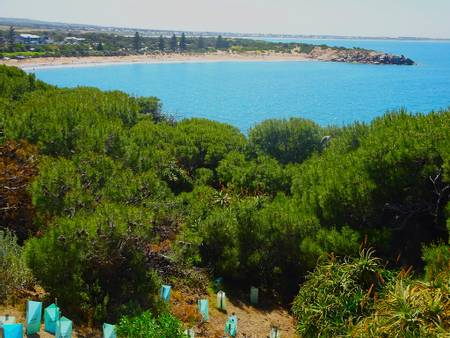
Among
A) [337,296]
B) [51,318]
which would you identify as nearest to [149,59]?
[337,296]

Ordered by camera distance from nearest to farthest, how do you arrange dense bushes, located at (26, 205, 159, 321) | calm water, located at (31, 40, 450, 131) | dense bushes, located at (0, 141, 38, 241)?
dense bushes, located at (26, 205, 159, 321) < dense bushes, located at (0, 141, 38, 241) < calm water, located at (31, 40, 450, 131)

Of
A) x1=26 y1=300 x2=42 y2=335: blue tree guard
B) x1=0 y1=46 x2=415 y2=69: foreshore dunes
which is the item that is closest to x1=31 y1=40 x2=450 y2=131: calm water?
x1=0 y1=46 x2=415 y2=69: foreshore dunes

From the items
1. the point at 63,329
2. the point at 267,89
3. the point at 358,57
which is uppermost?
the point at 358,57

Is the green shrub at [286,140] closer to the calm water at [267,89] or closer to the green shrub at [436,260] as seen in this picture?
the green shrub at [436,260]

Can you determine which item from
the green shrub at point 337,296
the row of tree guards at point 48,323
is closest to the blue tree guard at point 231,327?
the green shrub at point 337,296

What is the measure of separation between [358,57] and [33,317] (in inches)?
4021

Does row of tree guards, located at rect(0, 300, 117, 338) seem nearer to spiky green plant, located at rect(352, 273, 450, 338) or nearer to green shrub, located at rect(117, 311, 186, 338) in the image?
green shrub, located at rect(117, 311, 186, 338)

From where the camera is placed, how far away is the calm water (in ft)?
138

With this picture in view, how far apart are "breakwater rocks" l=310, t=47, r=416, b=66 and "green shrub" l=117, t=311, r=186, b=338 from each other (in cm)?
9674

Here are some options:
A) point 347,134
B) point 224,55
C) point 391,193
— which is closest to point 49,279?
point 391,193

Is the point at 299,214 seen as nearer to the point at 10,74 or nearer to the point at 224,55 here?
the point at 10,74

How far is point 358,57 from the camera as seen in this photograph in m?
102

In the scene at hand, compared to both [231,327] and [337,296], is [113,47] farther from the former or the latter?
[337,296]

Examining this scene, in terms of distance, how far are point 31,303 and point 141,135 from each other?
8.78 meters
